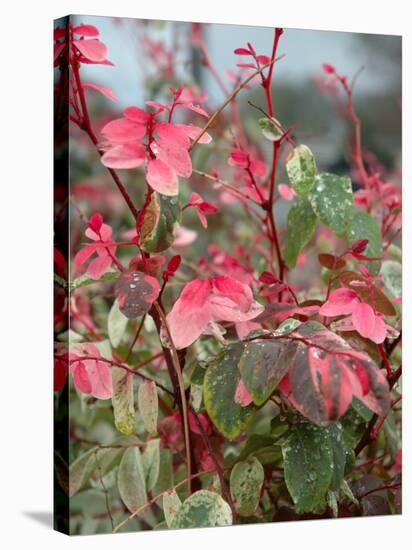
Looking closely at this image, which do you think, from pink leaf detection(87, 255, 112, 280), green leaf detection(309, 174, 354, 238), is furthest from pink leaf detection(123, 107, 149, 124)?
green leaf detection(309, 174, 354, 238)

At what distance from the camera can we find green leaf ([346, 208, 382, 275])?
1663mm

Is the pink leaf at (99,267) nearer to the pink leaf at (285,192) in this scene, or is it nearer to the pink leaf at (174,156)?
the pink leaf at (174,156)

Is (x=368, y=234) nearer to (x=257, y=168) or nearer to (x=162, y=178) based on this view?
(x=257, y=168)

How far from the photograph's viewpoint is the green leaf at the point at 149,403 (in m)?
1.50

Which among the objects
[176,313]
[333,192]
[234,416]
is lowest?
[234,416]

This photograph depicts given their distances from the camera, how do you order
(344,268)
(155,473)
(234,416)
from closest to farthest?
1. (234,416)
2. (155,473)
3. (344,268)

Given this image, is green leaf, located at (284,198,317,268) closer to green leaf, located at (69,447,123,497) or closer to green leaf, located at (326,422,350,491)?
green leaf, located at (326,422,350,491)

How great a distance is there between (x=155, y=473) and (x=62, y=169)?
50cm

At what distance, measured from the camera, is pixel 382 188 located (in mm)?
1811

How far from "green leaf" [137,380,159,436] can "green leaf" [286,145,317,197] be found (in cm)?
40

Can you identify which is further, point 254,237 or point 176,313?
point 254,237
